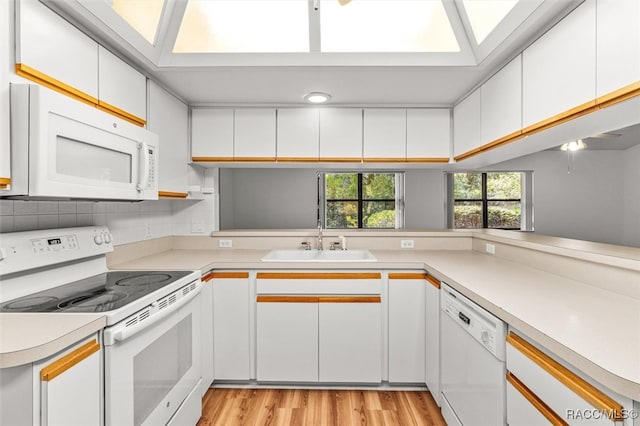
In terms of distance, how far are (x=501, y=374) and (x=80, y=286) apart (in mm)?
1787

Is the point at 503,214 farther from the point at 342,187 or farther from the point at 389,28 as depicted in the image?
the point at 389,28

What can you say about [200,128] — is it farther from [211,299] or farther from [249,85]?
[211,299]

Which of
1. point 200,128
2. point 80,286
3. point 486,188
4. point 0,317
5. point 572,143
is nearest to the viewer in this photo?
point 0,317

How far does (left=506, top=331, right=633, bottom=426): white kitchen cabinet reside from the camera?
2.25 feet

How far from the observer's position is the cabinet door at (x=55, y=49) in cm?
107

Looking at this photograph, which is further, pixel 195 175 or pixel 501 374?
pixel 195 175

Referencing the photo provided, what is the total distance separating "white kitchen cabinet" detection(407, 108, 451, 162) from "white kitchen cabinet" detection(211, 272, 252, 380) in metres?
1.58

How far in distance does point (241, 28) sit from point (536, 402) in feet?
6.96

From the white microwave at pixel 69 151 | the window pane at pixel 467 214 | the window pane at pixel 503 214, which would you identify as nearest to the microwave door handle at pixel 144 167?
the white microwave at pixel 69 151

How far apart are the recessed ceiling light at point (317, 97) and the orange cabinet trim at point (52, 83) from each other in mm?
1286

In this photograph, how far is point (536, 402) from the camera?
2.98ft

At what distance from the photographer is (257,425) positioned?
175 cm

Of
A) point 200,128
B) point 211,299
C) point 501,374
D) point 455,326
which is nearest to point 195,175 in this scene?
point 200,128

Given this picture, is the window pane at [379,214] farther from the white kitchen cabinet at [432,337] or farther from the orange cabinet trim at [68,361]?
the orange cabinet trim at [68,361]
